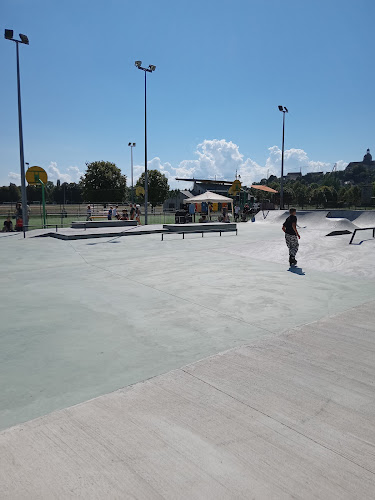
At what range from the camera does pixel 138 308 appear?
20.3 feet

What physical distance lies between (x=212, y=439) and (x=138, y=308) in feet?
12.2

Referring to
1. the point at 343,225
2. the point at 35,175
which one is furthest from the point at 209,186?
the point at 343,225

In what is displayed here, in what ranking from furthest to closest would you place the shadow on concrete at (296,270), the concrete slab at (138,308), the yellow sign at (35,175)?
the yellow sign at (35,175), the shadow on concrete at (296,270), the concrete slab at (138,308)

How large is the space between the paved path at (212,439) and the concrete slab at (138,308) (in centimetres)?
41

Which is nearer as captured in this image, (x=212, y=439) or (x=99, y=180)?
(x=212, y=439)

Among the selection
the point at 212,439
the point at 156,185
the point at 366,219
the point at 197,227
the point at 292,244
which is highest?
the point at 156,185

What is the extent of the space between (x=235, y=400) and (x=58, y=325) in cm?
323

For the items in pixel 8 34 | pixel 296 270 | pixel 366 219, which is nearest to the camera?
pixel 296 270

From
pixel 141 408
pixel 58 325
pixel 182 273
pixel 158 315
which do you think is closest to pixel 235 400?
pixel 141 408

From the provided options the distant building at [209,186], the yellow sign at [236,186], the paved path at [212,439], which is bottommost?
the paved path at [212,439]

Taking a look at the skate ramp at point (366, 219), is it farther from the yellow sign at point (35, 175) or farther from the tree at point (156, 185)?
the tree at point (156, 185)

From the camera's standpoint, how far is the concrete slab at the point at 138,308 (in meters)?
3.75

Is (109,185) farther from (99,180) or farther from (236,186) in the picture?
(236,186)

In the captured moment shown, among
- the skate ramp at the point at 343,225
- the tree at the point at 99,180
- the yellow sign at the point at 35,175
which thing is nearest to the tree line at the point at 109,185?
the tree at the point at 99,180
